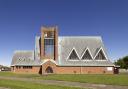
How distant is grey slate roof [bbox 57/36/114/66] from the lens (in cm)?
6556

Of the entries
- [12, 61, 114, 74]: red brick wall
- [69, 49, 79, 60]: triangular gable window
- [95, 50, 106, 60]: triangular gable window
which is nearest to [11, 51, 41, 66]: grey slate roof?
[12, 61, 114, 74]: red brick wall

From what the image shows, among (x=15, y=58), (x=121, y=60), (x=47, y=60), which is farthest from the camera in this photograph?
(x=121, y=60)

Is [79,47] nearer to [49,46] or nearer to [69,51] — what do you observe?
[69,51]

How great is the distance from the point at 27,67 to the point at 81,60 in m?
14.1

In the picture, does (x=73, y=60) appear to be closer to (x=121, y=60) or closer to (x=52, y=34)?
(x=52, y=34)

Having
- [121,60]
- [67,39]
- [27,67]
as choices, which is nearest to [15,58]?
[27,67]

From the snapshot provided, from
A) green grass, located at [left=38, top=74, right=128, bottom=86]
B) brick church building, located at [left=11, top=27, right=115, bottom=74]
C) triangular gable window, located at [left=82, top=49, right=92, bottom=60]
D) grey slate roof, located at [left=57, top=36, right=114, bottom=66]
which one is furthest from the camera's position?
triangular gable window, located at [left=82, top=49, right=92, bottom=60]

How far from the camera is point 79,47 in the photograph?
68375mm

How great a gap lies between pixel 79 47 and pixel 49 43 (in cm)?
807

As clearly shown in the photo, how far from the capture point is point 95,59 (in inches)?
2611

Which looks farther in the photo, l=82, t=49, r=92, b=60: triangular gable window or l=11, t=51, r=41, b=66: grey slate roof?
l=82, t=49, r=92, b=60: triangular gable window

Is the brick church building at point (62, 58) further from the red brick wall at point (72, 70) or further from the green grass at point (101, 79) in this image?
the green grass at point (101, 79)

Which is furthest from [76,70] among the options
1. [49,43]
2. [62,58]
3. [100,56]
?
[49,43]

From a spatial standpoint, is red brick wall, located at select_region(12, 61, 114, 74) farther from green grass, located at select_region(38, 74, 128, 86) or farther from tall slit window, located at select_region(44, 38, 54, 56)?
green grass, located at select_region(38, 74, 128, 86)
